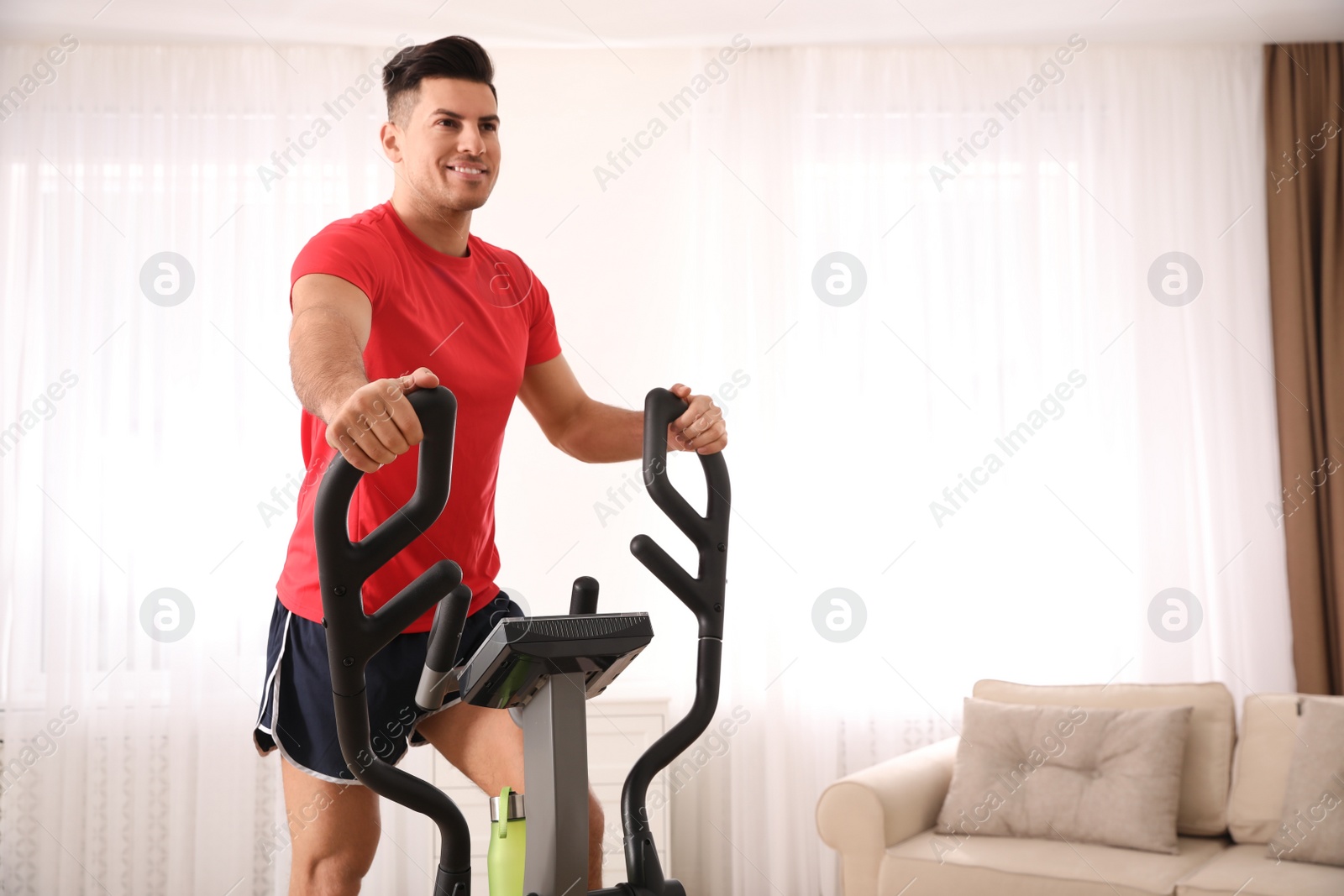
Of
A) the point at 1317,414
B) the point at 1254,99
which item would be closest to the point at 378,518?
the point at 1317,414

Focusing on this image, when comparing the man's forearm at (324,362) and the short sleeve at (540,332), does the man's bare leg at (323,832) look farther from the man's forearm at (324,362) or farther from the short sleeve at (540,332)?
the short sleeve at (540,332)

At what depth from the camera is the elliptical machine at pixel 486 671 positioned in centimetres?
97

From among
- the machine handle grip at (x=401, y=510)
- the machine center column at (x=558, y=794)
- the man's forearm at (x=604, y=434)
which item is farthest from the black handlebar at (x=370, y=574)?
the man's forearm at (x=604, y=434)

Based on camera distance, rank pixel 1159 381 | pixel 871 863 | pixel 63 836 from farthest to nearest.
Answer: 1. pixel 1159 381
2. pixel 63 836
3. pixel 871 863

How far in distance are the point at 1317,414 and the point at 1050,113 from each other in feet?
4.85

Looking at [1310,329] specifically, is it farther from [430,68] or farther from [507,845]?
[507,845]

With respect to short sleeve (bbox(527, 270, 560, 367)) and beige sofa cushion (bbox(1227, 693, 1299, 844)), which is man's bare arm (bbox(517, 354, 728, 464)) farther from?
beige sofa cushion (bbox(1227, 693, 1299, 844))

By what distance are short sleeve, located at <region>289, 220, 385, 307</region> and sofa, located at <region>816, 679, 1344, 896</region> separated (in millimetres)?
2003

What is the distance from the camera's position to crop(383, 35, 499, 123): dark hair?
4.77 feet

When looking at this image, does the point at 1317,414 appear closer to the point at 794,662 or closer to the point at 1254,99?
the point at 1254,99

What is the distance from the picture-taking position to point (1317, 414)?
3748 mm

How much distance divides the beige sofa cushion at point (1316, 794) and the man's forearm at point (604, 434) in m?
2.12

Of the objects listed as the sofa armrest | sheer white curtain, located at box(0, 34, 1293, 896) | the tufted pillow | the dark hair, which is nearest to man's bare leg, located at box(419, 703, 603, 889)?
the dark hair

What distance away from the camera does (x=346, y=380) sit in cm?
112
